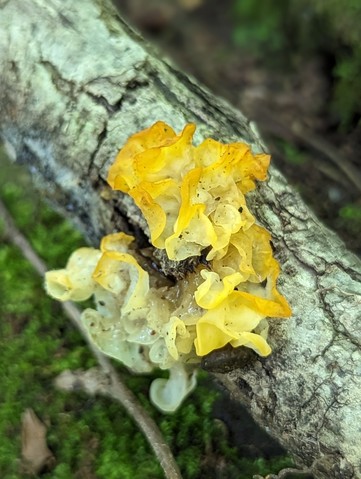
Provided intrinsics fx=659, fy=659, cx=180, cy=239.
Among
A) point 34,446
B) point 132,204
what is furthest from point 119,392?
point 132,204

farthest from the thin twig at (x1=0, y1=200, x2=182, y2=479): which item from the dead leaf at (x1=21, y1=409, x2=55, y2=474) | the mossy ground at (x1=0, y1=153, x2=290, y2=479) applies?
the dead leaf at (x1=21, y1=409, x2=55, y2=474)

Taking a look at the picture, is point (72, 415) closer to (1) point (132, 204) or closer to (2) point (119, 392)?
(2) point (119, 392)

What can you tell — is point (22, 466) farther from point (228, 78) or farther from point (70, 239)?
point (228, 78)

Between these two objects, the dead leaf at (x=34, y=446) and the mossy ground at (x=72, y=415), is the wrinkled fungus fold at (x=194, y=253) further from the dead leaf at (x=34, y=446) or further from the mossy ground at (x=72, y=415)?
the dead leaf at (x=34, y=446)

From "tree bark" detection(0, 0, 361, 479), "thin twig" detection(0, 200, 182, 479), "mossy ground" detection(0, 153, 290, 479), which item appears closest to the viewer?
"tree bark" detection(0, 0, 361, 479)

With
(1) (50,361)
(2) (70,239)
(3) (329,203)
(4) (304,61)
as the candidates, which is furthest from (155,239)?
(4) (304,61)

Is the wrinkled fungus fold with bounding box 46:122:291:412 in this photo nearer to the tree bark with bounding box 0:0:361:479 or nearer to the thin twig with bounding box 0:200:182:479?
the tree bark with bounding box 0:0:361:479

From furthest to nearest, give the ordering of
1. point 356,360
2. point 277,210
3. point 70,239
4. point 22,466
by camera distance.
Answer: point 70,239
point 22,466
point 277,210
point 356,360
